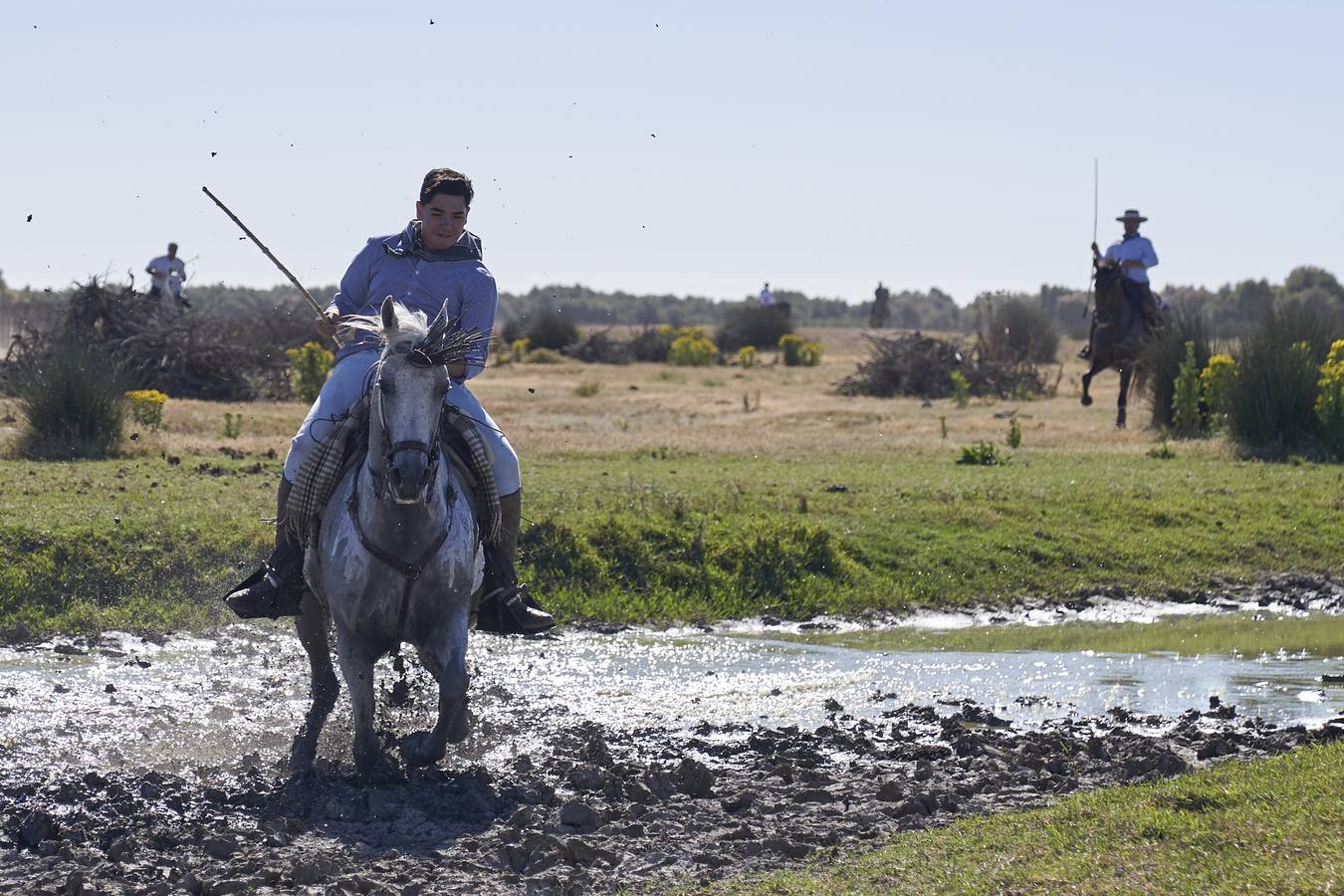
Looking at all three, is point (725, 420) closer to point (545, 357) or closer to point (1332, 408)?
point (1332, 408)

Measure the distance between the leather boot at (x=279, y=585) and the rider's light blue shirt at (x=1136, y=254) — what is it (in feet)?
70.3

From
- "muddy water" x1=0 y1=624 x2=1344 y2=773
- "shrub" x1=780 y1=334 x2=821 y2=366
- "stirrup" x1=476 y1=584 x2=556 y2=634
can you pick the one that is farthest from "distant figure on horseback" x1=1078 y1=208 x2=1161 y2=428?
"stirrup" x1=476 y1=584 x2=556 y2=634

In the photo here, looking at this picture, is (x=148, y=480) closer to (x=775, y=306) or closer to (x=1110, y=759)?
(x=1110, y=759)

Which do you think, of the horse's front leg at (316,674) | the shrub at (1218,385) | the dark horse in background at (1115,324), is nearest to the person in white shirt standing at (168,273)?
the dark horse in background at (1115,324)

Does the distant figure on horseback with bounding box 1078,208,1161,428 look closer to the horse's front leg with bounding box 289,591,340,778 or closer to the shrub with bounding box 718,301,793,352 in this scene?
the horse's front leg with bounding box 289,591,340,778

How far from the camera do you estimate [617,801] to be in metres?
7.90

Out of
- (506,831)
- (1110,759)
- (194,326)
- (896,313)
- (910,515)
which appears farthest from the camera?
(896,313)

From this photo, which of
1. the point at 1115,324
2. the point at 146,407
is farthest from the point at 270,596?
the point at 1115,324

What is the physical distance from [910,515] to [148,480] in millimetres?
6814

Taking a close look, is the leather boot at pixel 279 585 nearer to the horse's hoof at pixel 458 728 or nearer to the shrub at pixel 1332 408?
the horse's hoof at pixel 458 728

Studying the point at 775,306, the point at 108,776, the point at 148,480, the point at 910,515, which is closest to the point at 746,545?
the point at 910,515

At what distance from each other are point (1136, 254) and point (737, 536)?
618 inches

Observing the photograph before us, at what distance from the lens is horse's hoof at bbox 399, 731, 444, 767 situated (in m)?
8.17

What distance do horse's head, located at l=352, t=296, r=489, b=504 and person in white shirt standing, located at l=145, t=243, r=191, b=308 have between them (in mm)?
24628
